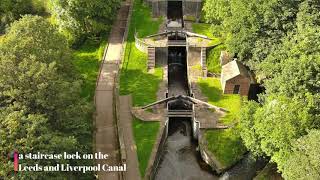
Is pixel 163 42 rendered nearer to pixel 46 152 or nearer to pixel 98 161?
pixel 98 161

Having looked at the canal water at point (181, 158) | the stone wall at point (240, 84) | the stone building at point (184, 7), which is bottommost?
the canal water at point (181, 158)

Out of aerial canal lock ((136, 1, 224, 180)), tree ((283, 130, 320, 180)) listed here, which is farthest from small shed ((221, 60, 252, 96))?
tree ((283, 130, 320, 180))

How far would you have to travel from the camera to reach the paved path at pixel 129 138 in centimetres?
4372

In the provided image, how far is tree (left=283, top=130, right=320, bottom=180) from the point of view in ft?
114

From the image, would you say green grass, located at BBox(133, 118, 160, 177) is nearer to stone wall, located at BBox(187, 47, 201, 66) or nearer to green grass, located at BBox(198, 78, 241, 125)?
green grass, located at BBox(198, 78, 241, 125)

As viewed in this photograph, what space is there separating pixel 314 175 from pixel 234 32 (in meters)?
28.0

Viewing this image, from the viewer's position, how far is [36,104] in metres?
37.1

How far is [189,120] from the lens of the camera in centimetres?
5466

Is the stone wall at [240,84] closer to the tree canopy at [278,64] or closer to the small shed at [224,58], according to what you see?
the tree canopy at [278,64]

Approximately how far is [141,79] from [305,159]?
28578mm

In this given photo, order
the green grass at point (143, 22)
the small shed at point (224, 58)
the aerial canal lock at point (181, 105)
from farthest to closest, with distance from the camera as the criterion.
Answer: the green grass at point (143, 22), the small shed at point (224, 58), the aerial canal lock at point (181, 105)

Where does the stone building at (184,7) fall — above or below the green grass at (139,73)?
above

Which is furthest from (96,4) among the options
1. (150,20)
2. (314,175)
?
(314,175)

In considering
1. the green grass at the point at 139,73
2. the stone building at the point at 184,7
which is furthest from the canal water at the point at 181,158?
the stone building at the point at 184,7
